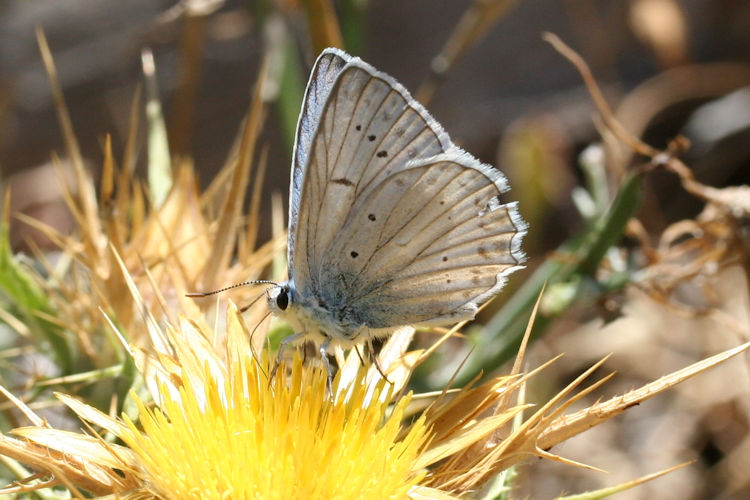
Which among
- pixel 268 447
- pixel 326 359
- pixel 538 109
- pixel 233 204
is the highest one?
pixel 538 109

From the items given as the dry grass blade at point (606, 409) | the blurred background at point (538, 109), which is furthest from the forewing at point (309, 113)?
the blurred background at point (538, 109)

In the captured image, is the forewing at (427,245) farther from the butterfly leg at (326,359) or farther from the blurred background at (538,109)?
the blurred background at (538,109)

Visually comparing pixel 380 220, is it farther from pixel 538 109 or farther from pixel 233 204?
pixel 538 109

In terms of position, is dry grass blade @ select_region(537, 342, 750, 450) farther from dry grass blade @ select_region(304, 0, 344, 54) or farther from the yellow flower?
dry grass blade @ select_region(304, 0, 344, 54)

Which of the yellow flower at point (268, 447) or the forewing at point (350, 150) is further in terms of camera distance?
the forewing at point (350, 150)

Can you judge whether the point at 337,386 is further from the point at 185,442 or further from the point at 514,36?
the point at 514,36

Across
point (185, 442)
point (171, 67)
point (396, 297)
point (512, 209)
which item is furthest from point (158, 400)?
point (171, 67)

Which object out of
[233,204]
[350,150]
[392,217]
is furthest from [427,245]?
[233,204]
